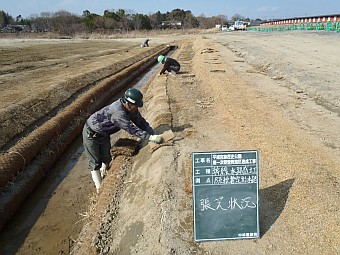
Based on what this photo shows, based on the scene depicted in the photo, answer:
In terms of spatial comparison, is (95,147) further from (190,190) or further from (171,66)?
(171,66)

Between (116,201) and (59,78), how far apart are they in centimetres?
1238

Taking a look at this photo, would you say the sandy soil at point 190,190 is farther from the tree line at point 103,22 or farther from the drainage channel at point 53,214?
the tree line at point 103,22

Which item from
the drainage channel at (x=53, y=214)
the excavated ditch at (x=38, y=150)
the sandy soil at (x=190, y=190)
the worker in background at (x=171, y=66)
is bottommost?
the drainage channel at (x=53, y=214)

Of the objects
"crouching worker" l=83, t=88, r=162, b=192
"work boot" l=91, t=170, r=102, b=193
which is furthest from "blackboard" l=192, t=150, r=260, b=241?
"work boot" l=91, t=170, r=102, b=193

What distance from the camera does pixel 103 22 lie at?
246 feet

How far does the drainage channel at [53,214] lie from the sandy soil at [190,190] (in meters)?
0.03

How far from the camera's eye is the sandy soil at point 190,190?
390 centimetres

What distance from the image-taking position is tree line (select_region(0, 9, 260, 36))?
7350 cm

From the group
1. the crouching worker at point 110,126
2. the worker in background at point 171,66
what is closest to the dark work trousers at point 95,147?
the crouching worker at point 110,126

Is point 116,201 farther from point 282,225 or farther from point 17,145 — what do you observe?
point 17,145

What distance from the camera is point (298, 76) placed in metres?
13.5

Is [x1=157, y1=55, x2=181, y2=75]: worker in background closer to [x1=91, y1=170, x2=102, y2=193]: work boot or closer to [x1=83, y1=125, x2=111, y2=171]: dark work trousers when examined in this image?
[x1=83, y1=125, x2=111, y2=171]: dark work trousers

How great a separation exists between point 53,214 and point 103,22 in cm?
7429

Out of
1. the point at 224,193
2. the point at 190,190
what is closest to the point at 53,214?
the point at 190,190
